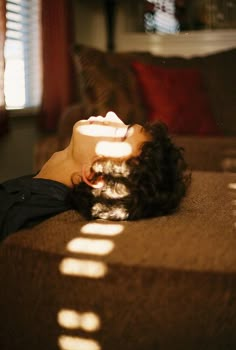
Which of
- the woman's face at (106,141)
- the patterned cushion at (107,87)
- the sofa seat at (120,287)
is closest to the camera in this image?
the sofa seat at (120,287)

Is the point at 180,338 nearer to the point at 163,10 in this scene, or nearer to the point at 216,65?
the point at 216,65

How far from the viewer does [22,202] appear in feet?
3.49

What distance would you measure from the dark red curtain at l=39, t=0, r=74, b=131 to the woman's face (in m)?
1.81

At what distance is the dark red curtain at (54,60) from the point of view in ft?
9.57

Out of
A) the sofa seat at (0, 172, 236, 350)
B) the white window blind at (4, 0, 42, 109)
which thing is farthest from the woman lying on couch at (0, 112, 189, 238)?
the white window blind at (4, 0, 42, 109)

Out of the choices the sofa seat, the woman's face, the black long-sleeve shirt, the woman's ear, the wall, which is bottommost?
the sofa seat

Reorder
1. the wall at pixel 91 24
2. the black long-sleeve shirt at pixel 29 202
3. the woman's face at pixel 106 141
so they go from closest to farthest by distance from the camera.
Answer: the black long-sleeve shirt at pixel 29 202, the woman's face at pixel 106 141, the wall at pixel 91 24

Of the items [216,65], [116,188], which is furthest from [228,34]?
[116,188]

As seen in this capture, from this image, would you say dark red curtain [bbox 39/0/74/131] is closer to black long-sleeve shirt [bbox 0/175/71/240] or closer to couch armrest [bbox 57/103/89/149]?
couch armrest [bbox 57/103/89/149]

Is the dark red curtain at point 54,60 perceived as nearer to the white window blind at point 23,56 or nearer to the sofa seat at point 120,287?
the white window blind at point 23,56

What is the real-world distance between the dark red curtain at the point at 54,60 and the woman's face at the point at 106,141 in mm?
1812

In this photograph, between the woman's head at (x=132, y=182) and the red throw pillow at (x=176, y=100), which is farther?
the red throw pillow at (x=176, y=100)

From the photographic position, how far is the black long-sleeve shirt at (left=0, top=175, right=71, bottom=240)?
3.26 feet

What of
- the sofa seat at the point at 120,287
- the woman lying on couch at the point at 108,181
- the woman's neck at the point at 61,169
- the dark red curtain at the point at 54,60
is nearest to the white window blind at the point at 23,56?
the dark red curtain at the point at 54,60
